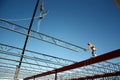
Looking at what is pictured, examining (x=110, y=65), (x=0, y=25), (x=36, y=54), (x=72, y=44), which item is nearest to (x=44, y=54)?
(x=36, y=54)

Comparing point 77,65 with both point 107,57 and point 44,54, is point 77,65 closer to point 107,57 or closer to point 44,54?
point 107,57

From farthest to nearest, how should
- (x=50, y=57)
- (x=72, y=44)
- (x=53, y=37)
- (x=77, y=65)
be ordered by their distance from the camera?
(x=50, y=57) → (x=72, y=44) → (x=53, y=37) → (x=77, y=65)

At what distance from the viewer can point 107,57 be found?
772 cm

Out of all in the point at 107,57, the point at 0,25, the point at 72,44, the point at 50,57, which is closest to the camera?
the point at 107,57

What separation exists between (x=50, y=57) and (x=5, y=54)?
4.99 meters

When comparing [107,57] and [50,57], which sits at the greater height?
[50,57]

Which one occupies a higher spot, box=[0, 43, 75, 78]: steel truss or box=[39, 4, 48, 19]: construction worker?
box=[39, 4, 48, 19]: construction worker

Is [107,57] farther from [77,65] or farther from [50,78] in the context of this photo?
[50,78]

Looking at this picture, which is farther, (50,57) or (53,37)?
(50,57)

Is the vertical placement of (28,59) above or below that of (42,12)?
below

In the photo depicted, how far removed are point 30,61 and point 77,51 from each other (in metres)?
5.68

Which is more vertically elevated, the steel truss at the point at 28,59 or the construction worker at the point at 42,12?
the construction worker at the point at 42,12

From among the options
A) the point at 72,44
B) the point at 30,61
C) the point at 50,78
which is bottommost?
the point at 50,78

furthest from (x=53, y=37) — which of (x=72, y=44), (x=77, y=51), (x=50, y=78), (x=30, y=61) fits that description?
(x=50, y=78)
